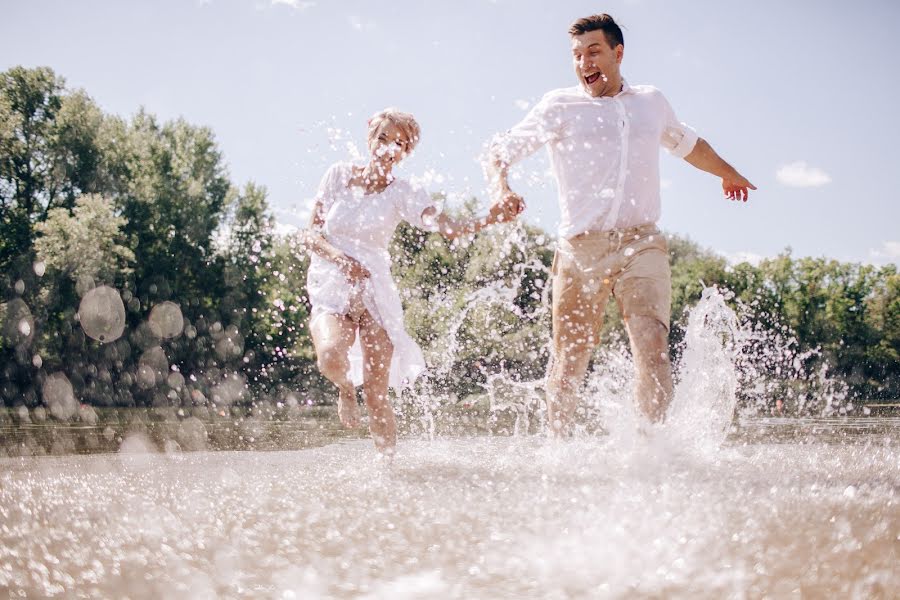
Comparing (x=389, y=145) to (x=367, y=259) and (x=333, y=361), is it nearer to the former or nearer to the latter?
(x=367, y=259)

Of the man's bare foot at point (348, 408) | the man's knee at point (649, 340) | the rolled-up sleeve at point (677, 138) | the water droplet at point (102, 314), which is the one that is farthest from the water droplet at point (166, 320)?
the man's knee at point (649, 340)

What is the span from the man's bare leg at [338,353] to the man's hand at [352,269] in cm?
24

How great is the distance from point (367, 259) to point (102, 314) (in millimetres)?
33078

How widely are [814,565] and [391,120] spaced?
3602 mm

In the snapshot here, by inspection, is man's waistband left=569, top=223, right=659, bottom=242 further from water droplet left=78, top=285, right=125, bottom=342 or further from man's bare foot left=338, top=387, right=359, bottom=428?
water droplet left=78, top=285, right=125, bottom=342

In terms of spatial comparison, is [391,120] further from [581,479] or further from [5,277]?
[5,277]

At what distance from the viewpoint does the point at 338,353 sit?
450 cm

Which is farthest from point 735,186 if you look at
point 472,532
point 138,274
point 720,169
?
point 138,274

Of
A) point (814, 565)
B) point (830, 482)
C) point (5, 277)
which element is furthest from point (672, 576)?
point (5, 277)

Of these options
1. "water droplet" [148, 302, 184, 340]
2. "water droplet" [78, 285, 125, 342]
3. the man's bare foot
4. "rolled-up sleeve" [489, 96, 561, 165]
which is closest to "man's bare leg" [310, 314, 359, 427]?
the man's bare foot

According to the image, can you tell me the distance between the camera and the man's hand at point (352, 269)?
460 cm

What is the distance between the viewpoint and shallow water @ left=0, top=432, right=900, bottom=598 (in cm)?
161

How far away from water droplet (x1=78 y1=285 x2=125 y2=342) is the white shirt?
32129 mm

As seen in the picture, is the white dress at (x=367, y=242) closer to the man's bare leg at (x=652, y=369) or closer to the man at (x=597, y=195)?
the man at (x=597, y=195)
